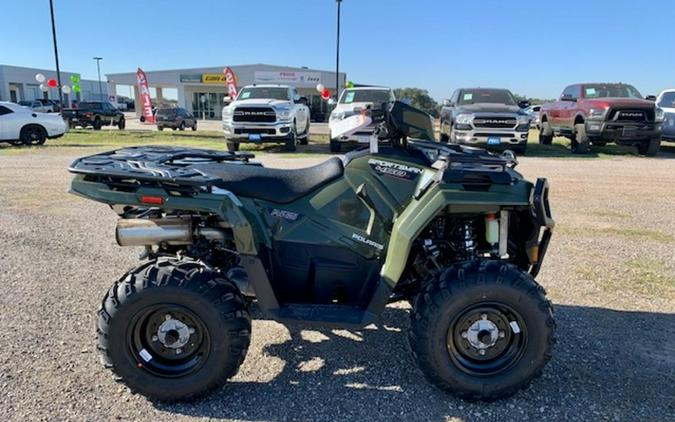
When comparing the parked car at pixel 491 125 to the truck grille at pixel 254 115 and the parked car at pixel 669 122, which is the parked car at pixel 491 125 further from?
the parked car at pixel 669 122

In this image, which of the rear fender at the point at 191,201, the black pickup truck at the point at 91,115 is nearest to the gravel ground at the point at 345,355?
the rear fender at the point at 191,201

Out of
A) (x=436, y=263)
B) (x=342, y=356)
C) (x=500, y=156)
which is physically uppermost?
(x=500, y=156)

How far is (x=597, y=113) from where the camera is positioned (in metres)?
14.2

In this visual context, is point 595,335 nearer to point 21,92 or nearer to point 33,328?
point 33,328

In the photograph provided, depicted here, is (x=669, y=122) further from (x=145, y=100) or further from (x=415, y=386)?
(x=145, y=100)

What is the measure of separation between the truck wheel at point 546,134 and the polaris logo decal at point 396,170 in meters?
16.3

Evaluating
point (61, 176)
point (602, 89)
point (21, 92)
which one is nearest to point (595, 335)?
point (61, 176)

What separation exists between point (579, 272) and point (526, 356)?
2531 millimetres

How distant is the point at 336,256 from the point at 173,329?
3.16ft

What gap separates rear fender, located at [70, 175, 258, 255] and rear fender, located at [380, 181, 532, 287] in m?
0.75

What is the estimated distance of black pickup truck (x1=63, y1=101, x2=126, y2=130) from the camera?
1131 inches

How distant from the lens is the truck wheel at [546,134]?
17531mm

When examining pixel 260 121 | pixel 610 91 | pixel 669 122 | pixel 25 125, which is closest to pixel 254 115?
pixel 260 121

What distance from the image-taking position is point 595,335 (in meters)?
3.56
